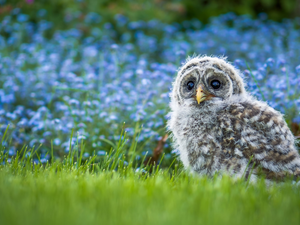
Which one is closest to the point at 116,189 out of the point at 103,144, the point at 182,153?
the point at 182,153

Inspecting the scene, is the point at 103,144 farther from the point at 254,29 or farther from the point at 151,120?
the point at 254,29

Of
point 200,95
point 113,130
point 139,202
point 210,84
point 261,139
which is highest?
point 210,84

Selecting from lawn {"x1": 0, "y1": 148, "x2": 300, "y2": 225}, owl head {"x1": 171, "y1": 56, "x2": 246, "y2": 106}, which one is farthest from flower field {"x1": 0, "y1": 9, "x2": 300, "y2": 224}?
owl head {"x1": 171, "y1": 56, "x2": 246, "y2": 106}

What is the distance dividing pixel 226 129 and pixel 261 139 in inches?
10.7

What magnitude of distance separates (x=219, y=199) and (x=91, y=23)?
21.0ft

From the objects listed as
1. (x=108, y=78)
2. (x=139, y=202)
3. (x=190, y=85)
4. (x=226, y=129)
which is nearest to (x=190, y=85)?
(x=190, y=85)

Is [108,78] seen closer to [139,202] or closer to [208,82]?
[208,82]

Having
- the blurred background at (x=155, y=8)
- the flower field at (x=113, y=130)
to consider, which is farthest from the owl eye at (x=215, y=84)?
Answer: the blurred background at (x=155, y=8)

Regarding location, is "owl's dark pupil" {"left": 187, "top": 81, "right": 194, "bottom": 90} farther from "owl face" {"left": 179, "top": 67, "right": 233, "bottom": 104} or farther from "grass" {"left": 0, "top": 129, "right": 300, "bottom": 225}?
"grass" {"left": 0, "top": 129, "right": 300, "bottom": 225}

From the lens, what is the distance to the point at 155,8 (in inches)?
336

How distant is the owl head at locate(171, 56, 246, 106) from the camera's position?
3006 mm

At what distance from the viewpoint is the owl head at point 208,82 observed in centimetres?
301

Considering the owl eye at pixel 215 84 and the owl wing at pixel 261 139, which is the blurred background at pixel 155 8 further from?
the owl wing at pixel 261 139

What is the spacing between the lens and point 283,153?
2.77m
